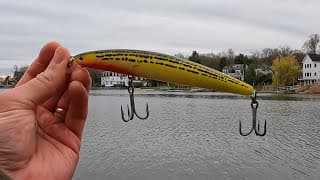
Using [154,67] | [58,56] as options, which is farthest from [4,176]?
[154,67]

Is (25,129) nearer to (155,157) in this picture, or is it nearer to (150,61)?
(150,61)

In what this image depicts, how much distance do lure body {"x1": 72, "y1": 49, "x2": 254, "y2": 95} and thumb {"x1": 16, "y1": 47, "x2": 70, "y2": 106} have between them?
0.94ft

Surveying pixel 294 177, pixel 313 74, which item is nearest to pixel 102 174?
pixel 294 177

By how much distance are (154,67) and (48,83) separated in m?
1.02

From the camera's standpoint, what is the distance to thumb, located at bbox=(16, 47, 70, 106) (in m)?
2.41

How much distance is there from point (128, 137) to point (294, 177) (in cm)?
1171

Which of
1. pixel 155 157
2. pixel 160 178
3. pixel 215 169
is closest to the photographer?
pixel 160 178

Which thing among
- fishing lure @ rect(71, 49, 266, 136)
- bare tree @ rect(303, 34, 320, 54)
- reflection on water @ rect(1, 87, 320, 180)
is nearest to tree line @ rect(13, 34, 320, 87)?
bare tree @ rect(303, 34, 320, 54)

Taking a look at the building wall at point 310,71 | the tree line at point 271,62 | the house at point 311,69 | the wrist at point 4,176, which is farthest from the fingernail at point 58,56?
the building wall at point 310,71

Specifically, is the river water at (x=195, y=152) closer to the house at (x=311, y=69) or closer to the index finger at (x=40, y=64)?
the index finger at (x=40, y=64)

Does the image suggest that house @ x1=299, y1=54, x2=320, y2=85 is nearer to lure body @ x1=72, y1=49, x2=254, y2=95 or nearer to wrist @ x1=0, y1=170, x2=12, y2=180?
lure body @ x1=72, y1=49, x2=254, y2=95

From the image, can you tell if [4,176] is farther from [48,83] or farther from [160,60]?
[160,60]

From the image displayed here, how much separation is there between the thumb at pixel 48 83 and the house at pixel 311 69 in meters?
115

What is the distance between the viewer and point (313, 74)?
113 metres
